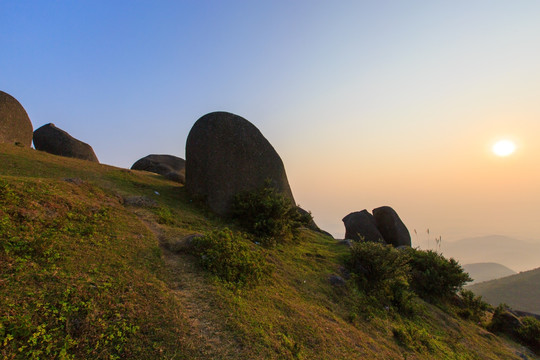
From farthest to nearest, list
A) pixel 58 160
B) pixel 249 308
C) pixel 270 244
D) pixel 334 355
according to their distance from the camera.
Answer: pixel 58 160 < pixel 270 244 < pixel 249 308 < pixel 334 355

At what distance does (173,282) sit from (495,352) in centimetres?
1072

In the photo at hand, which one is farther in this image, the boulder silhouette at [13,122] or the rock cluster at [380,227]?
the rock cluster at [380,227]

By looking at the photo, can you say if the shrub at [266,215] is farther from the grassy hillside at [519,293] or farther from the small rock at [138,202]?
the grassy hillside at [519,293]

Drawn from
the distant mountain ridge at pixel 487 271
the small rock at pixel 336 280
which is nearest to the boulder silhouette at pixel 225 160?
the small rock at pixel 336 280

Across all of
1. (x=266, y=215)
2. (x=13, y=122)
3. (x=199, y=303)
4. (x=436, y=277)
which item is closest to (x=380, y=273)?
(x=436, y=277)

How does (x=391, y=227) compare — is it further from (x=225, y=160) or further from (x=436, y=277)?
(x=225, y=160)

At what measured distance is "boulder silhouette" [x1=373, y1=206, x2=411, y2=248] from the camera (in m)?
21.0

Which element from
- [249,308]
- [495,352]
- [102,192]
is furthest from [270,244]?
[495,352]

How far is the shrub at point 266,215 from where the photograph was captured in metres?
10.9

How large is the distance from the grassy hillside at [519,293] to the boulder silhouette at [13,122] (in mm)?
53686

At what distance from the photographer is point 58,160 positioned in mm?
12766

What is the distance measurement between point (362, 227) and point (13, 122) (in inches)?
929

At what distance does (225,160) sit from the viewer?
12977 mm

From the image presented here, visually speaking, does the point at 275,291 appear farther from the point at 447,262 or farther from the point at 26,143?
the point at 26,143
